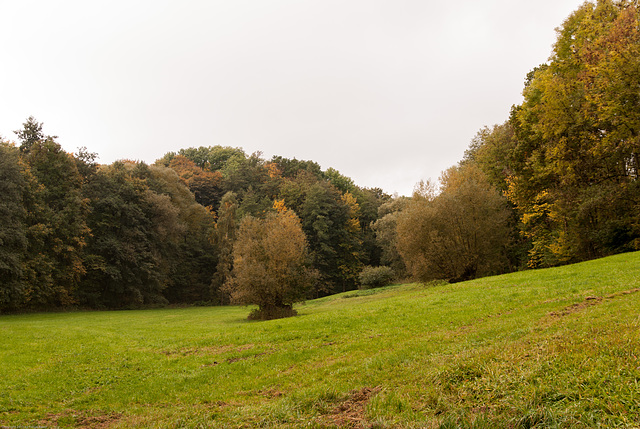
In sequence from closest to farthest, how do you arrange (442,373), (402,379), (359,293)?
(442,373) → (402,379) → (359,293)

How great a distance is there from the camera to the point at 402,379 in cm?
705

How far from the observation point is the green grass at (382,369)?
183 inches

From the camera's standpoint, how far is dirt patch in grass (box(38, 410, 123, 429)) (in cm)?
773

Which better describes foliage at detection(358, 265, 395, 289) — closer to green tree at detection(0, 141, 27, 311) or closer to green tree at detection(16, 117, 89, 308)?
green tree at detection(16, 117, 89, 308)

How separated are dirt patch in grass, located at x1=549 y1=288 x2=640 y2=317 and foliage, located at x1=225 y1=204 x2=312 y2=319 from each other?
19.5 m

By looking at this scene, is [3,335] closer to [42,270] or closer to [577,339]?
[42,270]

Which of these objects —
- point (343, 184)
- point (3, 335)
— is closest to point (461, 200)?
point (3, 335)

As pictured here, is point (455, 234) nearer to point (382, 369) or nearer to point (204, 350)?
point (204, 350)

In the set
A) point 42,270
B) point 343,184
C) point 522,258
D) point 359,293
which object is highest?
point 343,184

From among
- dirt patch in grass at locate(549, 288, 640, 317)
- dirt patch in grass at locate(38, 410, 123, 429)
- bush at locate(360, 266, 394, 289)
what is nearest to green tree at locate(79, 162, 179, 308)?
bush at locate(360, 266, 394, 289)

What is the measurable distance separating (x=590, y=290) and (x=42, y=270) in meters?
44.1

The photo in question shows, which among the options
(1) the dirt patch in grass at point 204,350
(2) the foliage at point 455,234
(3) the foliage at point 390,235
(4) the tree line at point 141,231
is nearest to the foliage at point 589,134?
(2) the foliage at point 455,234

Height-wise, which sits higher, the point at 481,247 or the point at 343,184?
the point at 343,184

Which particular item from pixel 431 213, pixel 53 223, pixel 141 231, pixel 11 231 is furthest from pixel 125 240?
pixel 431 213
